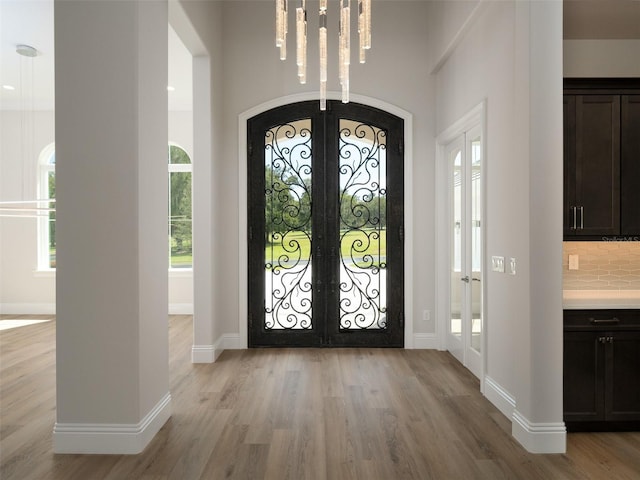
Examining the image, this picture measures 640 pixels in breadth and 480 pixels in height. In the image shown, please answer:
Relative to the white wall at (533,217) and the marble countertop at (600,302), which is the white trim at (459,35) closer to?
the white wall at (533,217)

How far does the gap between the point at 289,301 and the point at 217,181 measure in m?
1.62

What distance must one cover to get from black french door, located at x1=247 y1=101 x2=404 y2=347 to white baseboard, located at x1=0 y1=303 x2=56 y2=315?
14.8 ft

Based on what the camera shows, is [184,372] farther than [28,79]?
No

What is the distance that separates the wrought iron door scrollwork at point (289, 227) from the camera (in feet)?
18.4

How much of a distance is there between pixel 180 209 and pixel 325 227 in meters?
3.81

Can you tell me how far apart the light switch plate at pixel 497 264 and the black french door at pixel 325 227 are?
1.89 meters

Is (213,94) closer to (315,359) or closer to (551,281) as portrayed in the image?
(315,359)

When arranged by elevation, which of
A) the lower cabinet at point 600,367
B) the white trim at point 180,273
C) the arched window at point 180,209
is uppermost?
the arched window at point 180,209

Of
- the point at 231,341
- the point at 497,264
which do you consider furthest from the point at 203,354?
the point at 497,264

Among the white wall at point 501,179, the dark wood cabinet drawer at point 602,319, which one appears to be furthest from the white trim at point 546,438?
the dark wood cabinet drawer at point 602,319

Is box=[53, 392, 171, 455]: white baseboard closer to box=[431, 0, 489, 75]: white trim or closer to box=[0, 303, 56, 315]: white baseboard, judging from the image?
box=[431, 0, 489, 75]: white trim

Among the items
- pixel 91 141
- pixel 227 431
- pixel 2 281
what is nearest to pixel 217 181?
pixel 91 141

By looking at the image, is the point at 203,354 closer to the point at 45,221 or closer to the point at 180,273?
the point at 180,273

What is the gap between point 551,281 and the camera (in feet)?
9.62
